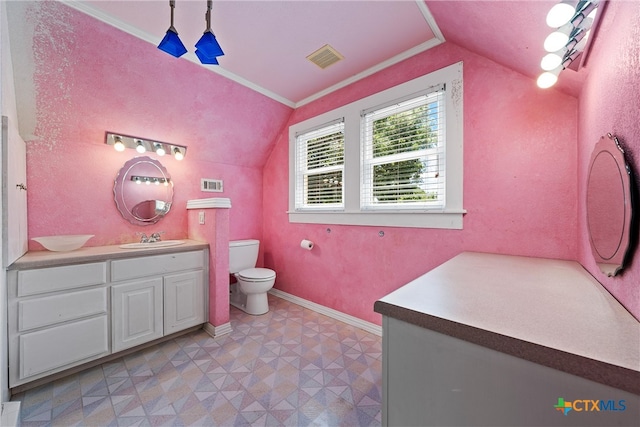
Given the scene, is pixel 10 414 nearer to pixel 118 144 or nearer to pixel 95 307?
pixel 95 307

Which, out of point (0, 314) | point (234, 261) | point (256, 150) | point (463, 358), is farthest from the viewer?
point (256, 150)

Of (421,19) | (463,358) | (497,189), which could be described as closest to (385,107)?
(421,19)

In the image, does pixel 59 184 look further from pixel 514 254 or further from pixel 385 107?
pixel 514 254

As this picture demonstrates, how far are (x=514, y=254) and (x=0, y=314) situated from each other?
2.99 m

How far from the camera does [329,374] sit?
1768mm

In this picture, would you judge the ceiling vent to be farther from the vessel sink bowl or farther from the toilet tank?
the vessel sink bowl

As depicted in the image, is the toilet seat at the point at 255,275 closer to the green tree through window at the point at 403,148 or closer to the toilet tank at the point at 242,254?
the toilet tank at the point at 242,254

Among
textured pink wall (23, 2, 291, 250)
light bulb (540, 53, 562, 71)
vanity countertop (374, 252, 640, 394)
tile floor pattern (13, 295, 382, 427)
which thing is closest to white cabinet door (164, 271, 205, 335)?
tile floor pattern (13, 295, 382, 427)

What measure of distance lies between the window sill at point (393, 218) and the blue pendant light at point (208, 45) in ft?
5.53

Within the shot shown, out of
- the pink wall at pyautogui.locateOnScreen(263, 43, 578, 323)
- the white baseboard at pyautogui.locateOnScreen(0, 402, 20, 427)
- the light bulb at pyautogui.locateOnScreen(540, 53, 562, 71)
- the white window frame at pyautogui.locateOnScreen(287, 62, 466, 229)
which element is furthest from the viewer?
the white window frame at pyautogui.locateOnScreen(287, 62, 466, 229)

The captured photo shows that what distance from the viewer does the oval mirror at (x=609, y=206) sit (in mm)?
742

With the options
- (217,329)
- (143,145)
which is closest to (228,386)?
(217,329)

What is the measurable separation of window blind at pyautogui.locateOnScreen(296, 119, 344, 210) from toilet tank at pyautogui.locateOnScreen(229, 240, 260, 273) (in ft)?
2.57

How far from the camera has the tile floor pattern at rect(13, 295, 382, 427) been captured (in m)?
1.40
